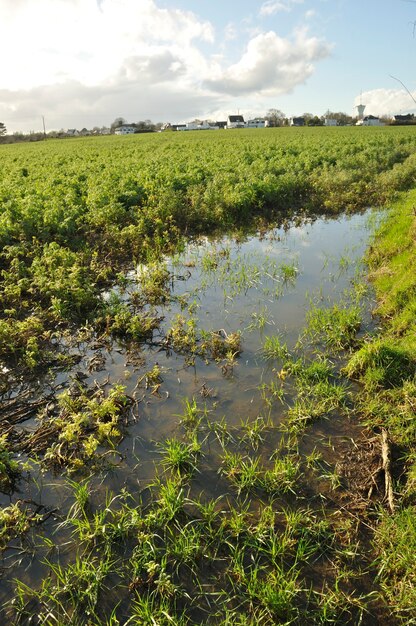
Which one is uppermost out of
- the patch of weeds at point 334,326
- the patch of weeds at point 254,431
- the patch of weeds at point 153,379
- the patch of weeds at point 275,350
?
the patch of weeds at point 334,326

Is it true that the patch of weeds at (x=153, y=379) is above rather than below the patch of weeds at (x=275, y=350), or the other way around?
below

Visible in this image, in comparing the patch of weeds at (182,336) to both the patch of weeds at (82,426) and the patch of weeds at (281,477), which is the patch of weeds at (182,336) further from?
the patch of weeds at (281,477)

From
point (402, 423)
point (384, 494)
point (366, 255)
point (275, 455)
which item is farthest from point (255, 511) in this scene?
point (366, 255)

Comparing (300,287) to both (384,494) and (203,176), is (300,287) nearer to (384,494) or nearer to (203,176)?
(384,494)

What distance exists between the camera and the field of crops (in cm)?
329

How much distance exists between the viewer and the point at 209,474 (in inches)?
174

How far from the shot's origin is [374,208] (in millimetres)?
16719

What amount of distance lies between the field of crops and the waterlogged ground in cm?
2

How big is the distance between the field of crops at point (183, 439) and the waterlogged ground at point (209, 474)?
0.07ft

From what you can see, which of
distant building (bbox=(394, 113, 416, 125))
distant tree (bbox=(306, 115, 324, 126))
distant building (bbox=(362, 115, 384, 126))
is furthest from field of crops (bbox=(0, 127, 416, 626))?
distant building (bbox=(362, 115, 384, 126))

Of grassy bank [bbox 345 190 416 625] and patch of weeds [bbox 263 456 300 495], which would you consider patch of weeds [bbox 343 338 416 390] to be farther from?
patch of weeds [bbox 263 456 300 495]

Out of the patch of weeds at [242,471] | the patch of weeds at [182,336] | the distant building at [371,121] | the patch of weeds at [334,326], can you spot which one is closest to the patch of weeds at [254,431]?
the patch of weeds at [242,471]

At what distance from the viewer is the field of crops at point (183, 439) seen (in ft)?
10.8

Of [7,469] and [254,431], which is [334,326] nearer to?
[254,431]
